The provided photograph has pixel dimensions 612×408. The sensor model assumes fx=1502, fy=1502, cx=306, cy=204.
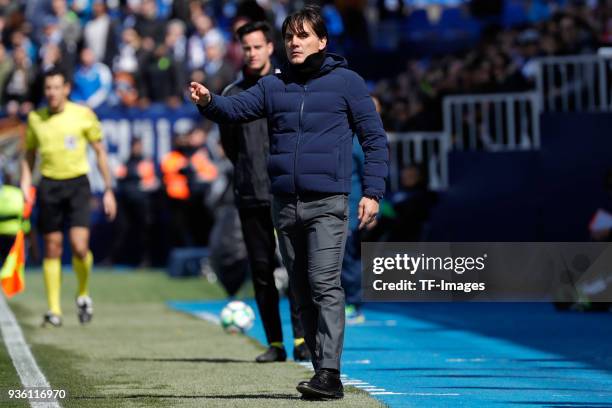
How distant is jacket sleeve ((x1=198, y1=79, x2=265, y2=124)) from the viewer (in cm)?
845

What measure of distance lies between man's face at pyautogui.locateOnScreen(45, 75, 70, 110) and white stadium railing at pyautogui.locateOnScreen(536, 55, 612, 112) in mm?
7284

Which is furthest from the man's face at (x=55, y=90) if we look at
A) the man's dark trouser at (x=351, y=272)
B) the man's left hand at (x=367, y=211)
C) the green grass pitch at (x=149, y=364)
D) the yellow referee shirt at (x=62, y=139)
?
the man's left hand at (x=367, y=211)

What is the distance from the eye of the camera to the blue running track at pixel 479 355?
8742 mm

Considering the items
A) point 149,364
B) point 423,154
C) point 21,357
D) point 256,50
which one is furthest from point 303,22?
point 423,154

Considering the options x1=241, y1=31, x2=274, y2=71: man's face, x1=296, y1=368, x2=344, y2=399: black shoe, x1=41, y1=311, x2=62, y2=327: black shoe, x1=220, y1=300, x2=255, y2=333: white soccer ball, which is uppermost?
x1=241, y1=31, x2=274, y2=71: man's face

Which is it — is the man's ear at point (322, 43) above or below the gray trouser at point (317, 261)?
above

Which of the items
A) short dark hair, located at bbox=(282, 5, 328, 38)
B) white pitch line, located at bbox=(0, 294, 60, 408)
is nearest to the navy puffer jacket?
short dark hair, located at bbox=(282, 5, 328, 38)

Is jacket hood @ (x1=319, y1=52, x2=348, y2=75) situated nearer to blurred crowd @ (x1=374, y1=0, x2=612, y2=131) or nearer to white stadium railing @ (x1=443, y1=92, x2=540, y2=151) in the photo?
blurred crowd @ (x1=374, y1=0, x2=612, y2=131)

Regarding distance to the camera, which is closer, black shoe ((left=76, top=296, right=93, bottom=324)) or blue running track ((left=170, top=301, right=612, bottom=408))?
blue running track ((left=170, top=301, right=612, bottom=408))

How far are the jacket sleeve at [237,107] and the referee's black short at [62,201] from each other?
5.85m

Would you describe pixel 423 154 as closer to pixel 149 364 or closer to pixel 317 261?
pixel 149 364

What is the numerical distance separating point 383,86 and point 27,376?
16.3 m

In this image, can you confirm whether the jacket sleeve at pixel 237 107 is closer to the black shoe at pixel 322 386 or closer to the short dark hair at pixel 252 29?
the black shoe at pixel 322 386

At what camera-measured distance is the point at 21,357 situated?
36.2ft
